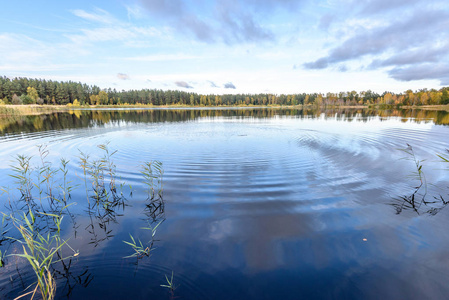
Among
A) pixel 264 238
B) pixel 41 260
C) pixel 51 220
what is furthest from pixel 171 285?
pixel 51 220

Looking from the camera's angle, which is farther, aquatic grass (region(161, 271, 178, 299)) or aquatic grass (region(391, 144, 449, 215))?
aquatic grass (region(391, 144, 449, 215))

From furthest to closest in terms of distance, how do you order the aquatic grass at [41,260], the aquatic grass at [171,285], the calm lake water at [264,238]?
the calm lake water at [264,238], the aquatic grass at [171,285], the aquatic grass at [41,260]

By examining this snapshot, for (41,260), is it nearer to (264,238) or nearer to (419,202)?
(264,238)

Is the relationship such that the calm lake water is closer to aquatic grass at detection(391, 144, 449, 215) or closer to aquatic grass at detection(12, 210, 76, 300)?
aquatic grass at detection(391, 144, 449, 215)

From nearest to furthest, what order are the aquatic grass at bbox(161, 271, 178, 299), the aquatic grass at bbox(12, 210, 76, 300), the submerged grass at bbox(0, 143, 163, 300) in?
1. the aquatic grass at bbox(12, 210, 76, 300)
2. the aquatic grass at bbox(161, 271, 178, 299)
3. the submerged grass at bbox(0, 143, 163, 300)

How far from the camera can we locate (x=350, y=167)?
11.0 m

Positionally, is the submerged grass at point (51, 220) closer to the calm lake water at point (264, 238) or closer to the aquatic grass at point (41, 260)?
the aquatic grass at point (41, 260)

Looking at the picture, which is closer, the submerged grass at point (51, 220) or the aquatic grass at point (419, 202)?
the submerged grass at point (51, 220)

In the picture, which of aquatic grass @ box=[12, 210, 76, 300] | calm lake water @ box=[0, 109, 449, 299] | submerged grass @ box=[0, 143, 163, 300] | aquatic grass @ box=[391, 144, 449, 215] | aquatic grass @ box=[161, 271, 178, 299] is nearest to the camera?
aquatic grass @ box=[12, 210, 76, 300]

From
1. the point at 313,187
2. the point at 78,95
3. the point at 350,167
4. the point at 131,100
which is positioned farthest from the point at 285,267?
the point at 131,100

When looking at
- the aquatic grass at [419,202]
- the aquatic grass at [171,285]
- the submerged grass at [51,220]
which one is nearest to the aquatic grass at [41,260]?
the submerged grass at [51,220]

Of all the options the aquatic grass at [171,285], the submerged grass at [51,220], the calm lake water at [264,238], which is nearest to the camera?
the aquatic grass at [171,285]

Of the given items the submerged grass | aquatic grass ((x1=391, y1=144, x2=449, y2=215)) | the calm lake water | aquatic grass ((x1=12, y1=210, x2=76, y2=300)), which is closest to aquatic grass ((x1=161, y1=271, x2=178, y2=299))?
the calm lake water

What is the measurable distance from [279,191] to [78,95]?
197 m
